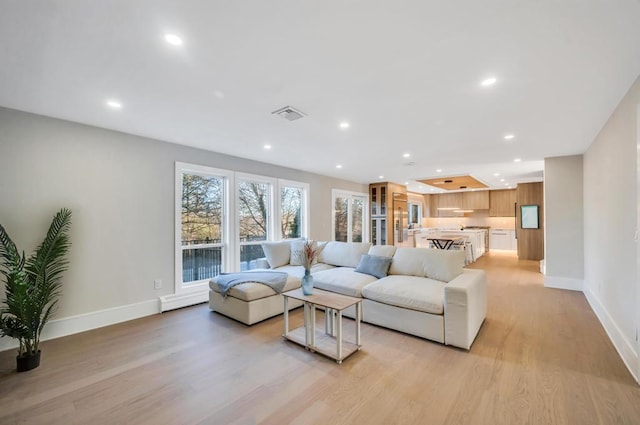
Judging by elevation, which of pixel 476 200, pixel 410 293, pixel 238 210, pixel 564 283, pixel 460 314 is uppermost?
pixel 476 200

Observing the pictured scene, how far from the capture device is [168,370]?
8.02 feet

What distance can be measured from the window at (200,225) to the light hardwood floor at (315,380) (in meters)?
1.19

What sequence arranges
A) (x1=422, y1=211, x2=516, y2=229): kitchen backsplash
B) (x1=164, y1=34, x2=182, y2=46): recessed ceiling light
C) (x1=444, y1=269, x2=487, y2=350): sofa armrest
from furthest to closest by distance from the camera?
(x1=422, y1=211, x2=516, y2=229): kitchen backsplash < (x1=444, y1=269, x2=487, y2=350): sofa armrest < (x1=164, y1=34, x2=182, y2=46): recessed ceiling light

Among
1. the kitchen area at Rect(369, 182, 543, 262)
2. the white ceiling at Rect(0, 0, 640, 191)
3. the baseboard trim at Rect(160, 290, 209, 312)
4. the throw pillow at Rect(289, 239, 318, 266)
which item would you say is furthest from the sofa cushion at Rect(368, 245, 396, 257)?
the kitchen area at Rect(369, 182, 543, 262)

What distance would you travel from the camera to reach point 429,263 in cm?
370

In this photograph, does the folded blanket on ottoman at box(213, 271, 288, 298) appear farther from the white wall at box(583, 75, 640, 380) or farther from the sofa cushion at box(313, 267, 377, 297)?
the white wall at box(583, 75, 640, 380)

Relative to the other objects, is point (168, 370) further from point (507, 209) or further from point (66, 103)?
point (507, 209)

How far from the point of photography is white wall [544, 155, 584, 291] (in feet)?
16.1

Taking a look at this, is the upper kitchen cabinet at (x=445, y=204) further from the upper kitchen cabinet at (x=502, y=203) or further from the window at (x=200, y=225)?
the window at (x=200, y=225)

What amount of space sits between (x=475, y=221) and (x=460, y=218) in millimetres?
581

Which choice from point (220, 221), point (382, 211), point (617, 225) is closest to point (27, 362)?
point (220, 221)

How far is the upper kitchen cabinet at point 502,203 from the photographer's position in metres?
10.4

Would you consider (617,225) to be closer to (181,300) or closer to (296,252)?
(296,252)

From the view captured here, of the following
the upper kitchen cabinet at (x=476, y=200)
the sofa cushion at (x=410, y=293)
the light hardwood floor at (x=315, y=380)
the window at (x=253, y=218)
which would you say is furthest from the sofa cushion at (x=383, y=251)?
the upper kitchen cabinet at (x=476, y=200)
